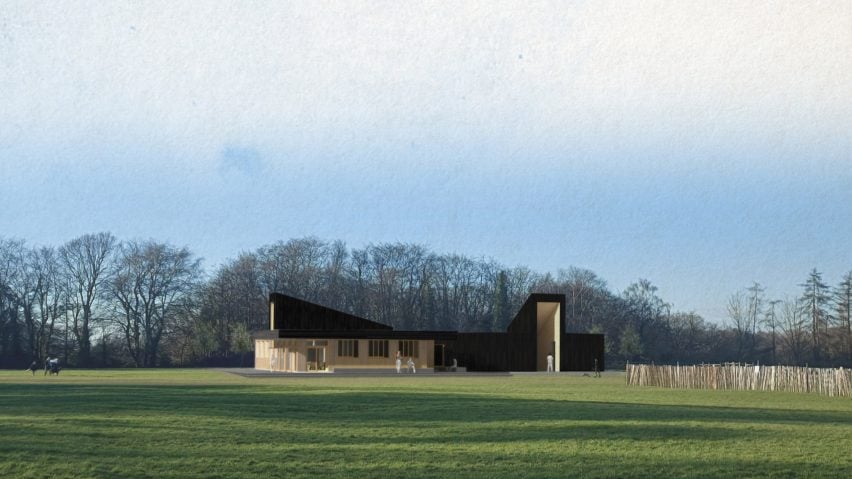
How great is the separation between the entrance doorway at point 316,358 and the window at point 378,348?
3.27 metres

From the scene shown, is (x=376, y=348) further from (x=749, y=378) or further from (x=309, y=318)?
(x=749, y=378)

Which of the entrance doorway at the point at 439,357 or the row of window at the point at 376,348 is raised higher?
the row of window at the point at 376,348

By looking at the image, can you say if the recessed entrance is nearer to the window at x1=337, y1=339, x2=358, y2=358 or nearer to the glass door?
the window at x1=337, y1=339, x2=358, y2=358

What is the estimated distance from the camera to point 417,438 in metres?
18.9

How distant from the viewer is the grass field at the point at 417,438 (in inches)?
584

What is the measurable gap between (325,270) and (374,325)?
908 inches

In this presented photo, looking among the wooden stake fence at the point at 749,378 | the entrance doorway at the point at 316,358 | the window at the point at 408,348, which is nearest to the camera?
the wooden stake fence at the point at 749,378

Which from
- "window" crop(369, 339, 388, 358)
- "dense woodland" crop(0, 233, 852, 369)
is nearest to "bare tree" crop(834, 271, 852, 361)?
"dense woodland" crop(0, 233, 852, 369)

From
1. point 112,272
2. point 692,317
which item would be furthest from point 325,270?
point 692,317

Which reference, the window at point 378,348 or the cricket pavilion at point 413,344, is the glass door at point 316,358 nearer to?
the cricket pavilion at point 413,344

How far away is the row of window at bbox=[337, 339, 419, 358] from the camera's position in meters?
70.7

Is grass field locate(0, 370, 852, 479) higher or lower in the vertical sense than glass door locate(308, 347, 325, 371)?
higher

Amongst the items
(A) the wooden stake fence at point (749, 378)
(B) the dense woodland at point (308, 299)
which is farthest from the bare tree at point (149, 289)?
(A) the wooden stake fence at point (749, 378)

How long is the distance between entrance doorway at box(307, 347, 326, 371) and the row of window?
118 centimetres
